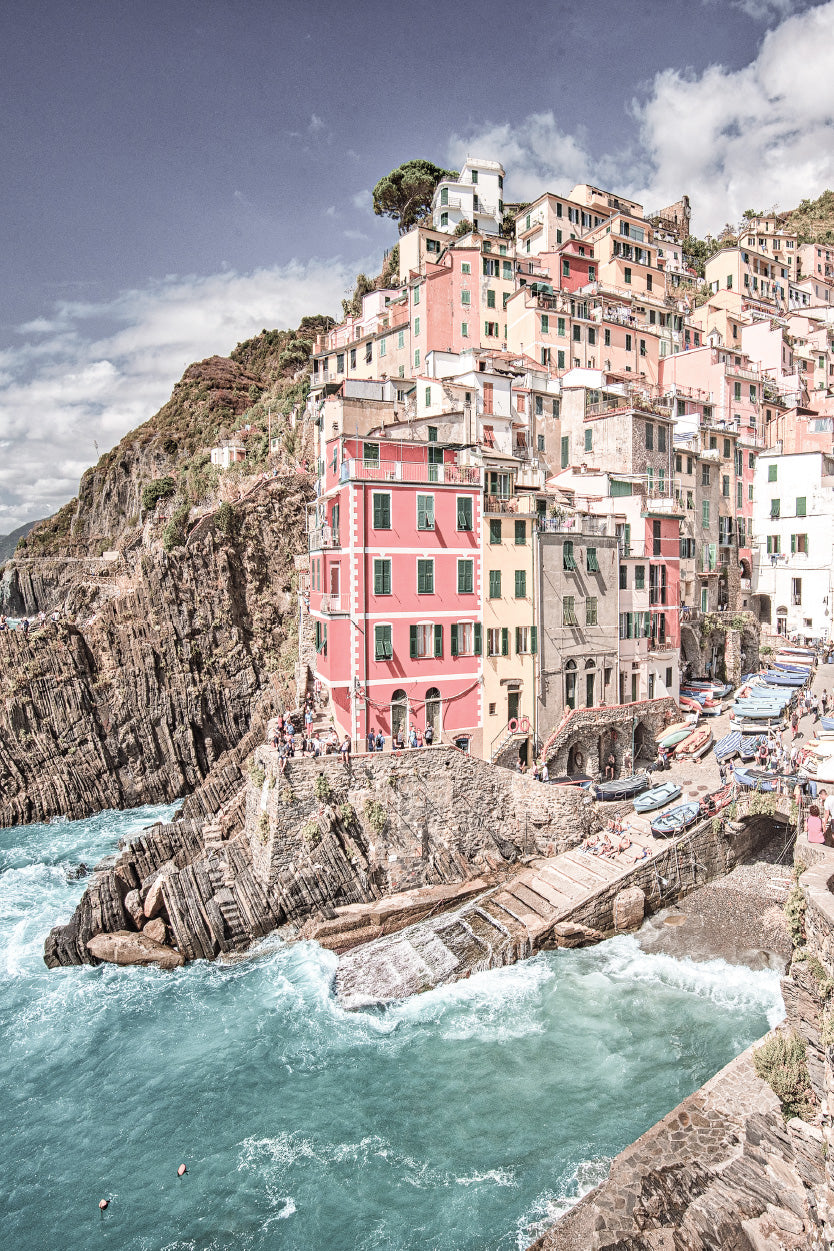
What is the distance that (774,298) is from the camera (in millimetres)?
80500

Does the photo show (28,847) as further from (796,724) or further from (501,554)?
(796,724)

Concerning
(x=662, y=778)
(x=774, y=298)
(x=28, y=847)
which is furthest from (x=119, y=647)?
(x=774, y=298)

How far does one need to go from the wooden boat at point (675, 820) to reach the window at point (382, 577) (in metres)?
15.8

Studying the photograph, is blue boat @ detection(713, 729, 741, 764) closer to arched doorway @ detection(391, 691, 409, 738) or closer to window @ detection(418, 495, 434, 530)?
arched doorway @ detection(391, 691, 409, 738)

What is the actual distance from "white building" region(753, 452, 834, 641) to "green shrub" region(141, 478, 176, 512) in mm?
54660

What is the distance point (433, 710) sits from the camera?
3253 cm

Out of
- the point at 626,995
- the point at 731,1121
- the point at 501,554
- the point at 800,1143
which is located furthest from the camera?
the point at 501,554

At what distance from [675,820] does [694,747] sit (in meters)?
8.43

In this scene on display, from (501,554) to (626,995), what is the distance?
19430mm

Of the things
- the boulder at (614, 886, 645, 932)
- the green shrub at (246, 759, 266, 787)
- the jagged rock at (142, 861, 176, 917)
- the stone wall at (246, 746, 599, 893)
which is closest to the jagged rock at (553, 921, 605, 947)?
the boulder at (614, 886, 645, 932)

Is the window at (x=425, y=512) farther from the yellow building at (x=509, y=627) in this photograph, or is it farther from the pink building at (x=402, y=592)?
the yellow building at (x=509, y=627)

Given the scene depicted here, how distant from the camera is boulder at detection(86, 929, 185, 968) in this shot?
2661 cm

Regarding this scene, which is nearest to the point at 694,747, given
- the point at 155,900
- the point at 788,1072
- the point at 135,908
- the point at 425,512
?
the point at 425,512

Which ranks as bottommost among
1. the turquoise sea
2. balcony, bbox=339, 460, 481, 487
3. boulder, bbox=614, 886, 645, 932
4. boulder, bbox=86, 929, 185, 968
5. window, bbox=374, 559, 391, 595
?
the turquoise sea
